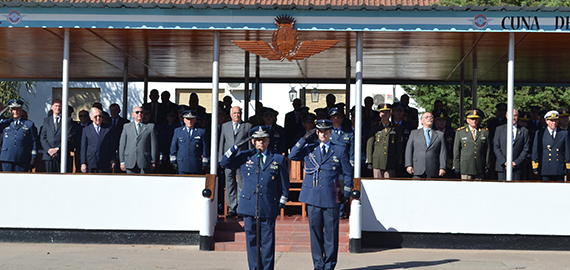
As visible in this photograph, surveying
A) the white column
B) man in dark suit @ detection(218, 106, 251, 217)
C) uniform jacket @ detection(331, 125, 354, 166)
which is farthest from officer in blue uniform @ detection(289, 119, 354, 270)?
man in dark suit @ detection(218, 106, 251, 217)

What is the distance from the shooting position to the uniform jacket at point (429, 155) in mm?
11031

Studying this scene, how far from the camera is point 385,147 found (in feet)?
36.6

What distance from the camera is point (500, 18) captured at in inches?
388

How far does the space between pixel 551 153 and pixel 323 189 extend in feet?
16.4

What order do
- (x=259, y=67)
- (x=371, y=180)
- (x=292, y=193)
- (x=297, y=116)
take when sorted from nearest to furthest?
(x=371, y=180), (x=292, y=193), (x=297, y=116), (x=259, y=67)

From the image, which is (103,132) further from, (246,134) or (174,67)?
(174,67)

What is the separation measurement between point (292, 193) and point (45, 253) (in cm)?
439

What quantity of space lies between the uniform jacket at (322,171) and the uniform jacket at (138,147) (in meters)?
3.47

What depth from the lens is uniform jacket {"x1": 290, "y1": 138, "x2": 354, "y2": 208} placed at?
8383 mm

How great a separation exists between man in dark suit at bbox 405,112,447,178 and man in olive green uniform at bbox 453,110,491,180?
27 centimetres

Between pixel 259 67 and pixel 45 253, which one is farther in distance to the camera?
pixel 259 67

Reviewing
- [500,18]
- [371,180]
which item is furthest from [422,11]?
[371,180]

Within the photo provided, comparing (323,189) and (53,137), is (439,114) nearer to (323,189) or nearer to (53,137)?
(323,189)

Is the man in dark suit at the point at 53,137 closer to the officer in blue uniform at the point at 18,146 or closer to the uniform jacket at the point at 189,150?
the officer in blue uniform at the point at 18,146
